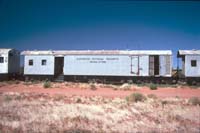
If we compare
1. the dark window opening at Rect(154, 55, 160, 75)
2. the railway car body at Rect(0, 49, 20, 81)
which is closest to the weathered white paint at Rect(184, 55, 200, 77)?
the dark window opening at Rect(154, 55, 160, 75)

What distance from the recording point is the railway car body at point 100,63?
24.0 metres

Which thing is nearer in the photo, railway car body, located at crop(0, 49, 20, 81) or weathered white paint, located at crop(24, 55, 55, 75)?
weathered white paint, located at crop(24, 55, 55, 75)

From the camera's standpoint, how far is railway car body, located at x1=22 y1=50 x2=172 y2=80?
78.6 ft

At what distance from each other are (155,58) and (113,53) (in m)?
Result: 3.78

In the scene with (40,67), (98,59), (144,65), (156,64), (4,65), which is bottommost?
(40,67)

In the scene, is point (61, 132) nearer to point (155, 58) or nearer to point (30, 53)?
point (155, 58)

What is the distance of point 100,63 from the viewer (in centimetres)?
2456

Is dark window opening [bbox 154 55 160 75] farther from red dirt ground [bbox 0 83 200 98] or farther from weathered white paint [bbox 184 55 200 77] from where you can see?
red dirt ground [bbox 0 83 200 98]

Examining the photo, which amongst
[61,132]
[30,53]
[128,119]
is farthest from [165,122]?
[30,53]

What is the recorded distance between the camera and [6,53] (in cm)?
2638

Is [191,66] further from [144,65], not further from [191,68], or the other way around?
[144,65]

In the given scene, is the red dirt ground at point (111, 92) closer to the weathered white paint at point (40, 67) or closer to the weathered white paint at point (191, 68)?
the weathered white paint at point (191, 68)

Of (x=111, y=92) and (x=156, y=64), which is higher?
(x=156, y=64)

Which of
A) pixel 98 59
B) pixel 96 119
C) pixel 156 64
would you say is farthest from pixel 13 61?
pixel 96 119
